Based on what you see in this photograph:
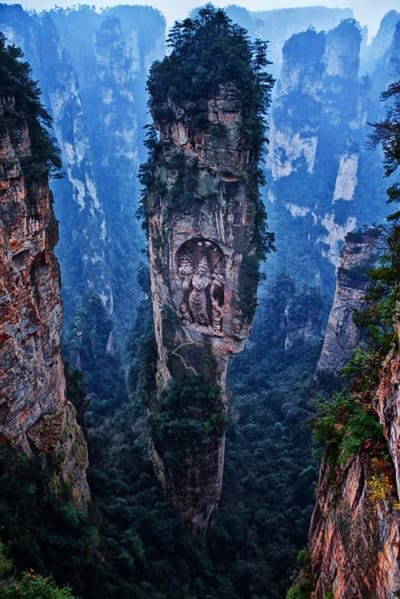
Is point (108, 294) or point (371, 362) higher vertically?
point (108, 294)

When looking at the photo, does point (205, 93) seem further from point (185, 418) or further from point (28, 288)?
point (185, 418)

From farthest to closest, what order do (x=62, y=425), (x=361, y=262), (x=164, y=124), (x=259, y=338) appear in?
(x=259, y=338) < (x=361, y=262) < (x=164, y=124) < (x=62, y=425)

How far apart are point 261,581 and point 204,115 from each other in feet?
53.1

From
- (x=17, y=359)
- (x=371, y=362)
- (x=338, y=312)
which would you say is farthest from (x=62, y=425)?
(x=338, y=312)

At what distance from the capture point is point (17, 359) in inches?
451

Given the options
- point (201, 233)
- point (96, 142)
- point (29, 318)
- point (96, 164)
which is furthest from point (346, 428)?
point (96, 142)

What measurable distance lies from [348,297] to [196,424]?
505 inches

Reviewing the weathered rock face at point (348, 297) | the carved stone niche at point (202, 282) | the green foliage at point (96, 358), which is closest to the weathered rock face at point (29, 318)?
the carved stone niche at point (202, 282)

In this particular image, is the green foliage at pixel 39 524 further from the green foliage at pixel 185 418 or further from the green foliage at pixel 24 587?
the green foliage at pixel 185 418

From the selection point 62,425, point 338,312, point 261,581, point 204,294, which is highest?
point 338,312

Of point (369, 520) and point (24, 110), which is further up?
point (24, 110)

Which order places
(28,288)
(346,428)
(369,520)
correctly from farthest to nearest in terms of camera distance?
(28,288)
(346,428)
(369,520)

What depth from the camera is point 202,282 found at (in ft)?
56.6

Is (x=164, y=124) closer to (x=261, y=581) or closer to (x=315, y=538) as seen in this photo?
(x=315, y=538)
